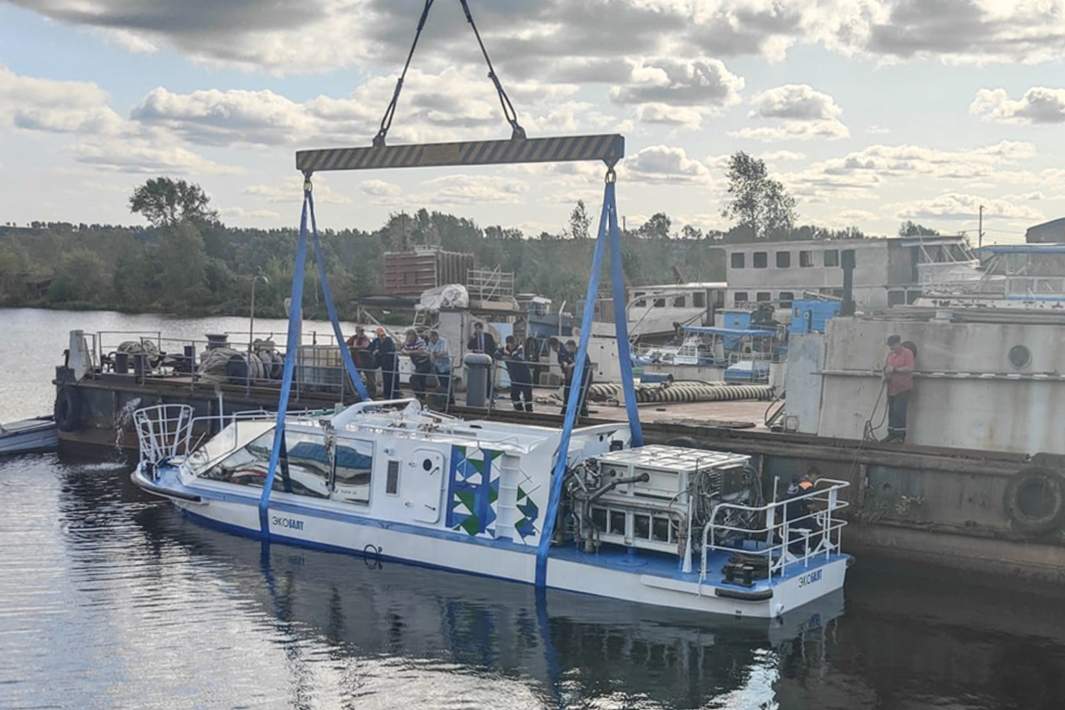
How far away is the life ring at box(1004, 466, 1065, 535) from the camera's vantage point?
1600 centimetres

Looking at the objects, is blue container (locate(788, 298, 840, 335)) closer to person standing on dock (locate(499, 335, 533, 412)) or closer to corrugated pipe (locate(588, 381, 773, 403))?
corrugated pipe (locate(588, 381, 773, 403))

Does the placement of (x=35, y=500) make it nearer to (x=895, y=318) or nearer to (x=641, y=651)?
(x=641, y=651)

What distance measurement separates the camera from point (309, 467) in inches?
687

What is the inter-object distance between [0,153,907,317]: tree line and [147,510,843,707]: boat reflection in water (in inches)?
2068

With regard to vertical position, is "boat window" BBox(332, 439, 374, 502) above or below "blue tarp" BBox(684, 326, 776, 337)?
below

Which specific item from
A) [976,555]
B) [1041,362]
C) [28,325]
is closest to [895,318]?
[1041,362]

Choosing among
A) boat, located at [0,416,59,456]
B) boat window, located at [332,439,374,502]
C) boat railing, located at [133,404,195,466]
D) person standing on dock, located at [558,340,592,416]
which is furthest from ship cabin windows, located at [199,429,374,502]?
boat, located at [0,416,59,456]

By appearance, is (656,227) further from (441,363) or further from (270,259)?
(441,363)

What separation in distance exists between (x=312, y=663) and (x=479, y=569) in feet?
11.2

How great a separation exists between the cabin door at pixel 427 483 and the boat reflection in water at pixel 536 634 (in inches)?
34.3

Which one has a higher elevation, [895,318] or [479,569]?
[895,318]

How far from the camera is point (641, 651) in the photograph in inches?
529

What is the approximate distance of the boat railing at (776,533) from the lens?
14.0 m

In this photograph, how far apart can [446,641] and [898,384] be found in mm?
8867
